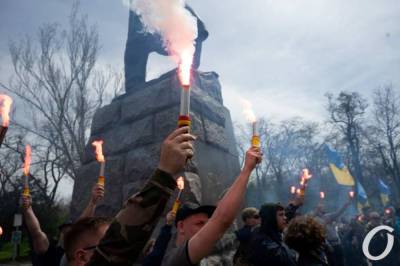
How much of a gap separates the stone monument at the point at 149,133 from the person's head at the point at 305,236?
161cm

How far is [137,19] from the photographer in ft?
20.6

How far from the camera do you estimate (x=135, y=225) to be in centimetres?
112

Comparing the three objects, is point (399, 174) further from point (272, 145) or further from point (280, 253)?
point (280, 253)

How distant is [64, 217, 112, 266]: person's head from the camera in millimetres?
1791

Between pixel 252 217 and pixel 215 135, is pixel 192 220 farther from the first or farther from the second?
pixel 215 135

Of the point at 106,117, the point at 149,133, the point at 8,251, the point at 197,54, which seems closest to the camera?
the point at 149,133

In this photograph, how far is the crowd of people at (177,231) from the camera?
1.12 m

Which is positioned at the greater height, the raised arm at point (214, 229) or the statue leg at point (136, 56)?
the statue leg at point (136, 56)

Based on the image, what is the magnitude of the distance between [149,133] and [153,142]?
0.60 feet

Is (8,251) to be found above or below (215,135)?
below

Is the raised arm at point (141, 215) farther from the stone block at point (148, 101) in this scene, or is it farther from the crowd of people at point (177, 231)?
the stone block at point (148, 101)

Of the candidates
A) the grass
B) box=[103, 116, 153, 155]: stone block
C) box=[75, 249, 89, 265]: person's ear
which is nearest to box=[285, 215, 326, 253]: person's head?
box=[75, 249, 89, 265]: person's ear

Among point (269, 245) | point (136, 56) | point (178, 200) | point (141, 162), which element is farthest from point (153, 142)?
point (269, 245)

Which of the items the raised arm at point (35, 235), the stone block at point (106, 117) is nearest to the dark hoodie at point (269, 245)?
the raised arm at point (35, 235)
